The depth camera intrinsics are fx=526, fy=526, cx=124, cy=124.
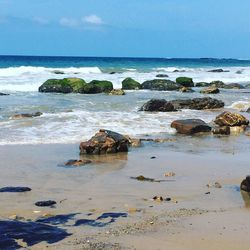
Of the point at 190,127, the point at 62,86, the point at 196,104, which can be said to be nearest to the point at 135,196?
the point at 190,127

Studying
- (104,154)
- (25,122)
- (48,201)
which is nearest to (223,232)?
(48,201)

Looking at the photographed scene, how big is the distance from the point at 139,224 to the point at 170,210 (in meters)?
0.65

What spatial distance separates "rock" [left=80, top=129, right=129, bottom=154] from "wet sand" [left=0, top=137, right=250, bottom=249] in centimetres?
22

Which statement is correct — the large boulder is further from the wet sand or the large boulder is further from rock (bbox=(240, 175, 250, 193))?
rock (bbox=(240, 175, 250, 193))

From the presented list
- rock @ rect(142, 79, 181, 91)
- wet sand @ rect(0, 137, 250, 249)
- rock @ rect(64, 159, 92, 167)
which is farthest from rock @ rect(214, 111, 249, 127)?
rock @ rect(142, 79, 181, 91)

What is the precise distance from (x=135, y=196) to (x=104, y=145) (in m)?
2.99

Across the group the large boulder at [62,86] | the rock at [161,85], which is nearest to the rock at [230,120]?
the large boulder at [62,86]

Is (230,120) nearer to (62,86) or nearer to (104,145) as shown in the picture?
(104,145)

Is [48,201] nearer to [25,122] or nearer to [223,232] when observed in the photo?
[223,232]

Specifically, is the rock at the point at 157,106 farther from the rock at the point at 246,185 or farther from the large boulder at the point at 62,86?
the rock at the point at 246,185

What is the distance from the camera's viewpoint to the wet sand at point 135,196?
495 cm

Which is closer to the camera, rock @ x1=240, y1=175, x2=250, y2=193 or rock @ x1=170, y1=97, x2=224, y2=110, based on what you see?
rock @ x1=240, y1=175, x2=250, y2=193

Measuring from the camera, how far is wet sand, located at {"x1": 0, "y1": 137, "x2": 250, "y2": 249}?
4.95 m

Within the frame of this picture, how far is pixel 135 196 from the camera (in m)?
6.55
